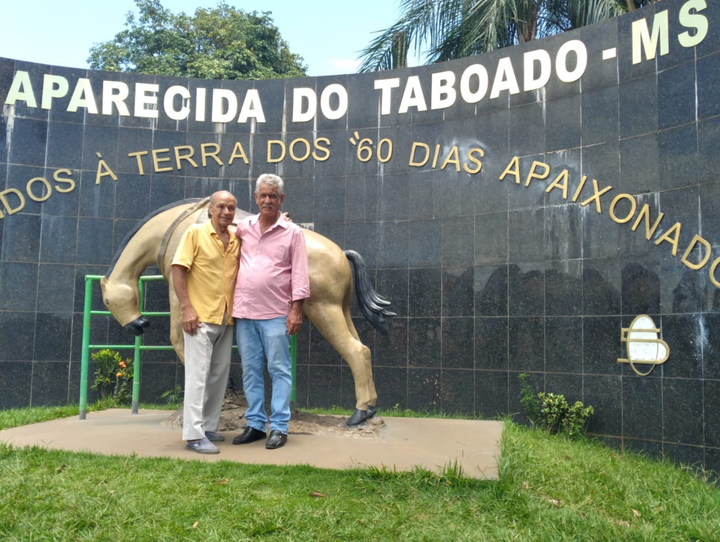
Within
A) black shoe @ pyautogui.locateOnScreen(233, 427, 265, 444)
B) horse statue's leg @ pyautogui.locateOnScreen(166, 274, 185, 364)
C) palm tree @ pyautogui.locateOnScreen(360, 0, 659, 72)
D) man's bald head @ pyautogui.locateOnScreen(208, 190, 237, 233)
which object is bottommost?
black shoe @ pyautogui.locateOnScreen(233, 427, 265, 444)

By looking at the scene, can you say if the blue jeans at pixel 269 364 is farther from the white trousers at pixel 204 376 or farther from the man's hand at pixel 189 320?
the man's hand at pixel 189 320

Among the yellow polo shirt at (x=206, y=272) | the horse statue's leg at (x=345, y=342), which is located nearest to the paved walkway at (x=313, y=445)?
the horse statue's leg at (x=345, y=342)

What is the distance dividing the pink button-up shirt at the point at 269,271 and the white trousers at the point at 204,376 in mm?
233

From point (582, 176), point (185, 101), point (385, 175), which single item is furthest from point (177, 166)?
point (582, 176)

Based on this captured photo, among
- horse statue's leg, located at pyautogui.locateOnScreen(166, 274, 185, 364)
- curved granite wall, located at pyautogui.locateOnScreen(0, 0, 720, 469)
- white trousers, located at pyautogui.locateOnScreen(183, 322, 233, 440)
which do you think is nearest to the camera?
white trousers, located at pyautogui.locateOnScreen(183, 322, 233, 440)

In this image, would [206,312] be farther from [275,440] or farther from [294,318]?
[275,440]

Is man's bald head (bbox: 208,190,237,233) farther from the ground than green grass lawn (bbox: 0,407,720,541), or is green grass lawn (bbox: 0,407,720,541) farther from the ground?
man's bald head (bbox: 208,190,237,233)

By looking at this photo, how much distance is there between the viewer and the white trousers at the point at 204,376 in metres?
4.46

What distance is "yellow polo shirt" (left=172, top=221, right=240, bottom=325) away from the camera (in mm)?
4586

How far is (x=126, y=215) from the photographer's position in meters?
8.08

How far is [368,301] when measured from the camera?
5.93m

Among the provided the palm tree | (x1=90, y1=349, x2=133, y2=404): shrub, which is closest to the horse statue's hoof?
(x1=90, y1=349, x2=133, y2=404): shrub

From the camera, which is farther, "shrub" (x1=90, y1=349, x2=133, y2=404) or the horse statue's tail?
"shrub" (x1=90, y1=349, x2=133, y2=404)

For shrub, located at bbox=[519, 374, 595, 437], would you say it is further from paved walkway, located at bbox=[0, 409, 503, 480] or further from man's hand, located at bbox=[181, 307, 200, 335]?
man's hand, located at bbox=[181, 307, 200, 335]
